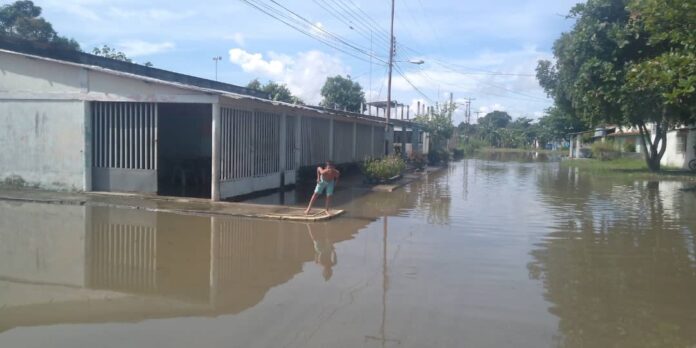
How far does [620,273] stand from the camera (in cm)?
805

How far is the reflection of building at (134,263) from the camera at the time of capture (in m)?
6.08

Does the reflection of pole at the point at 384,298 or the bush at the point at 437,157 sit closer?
the reflection of pole at the point at 384,298

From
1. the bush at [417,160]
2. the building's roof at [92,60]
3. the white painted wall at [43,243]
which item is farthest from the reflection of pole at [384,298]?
the bush at [417,160]

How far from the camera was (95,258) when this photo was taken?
27.1ft

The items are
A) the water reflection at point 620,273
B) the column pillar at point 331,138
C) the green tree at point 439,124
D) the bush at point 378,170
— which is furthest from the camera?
the green tree at point 439,124

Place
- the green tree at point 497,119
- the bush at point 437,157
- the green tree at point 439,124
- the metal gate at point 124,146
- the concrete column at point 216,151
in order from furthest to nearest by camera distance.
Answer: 1. the green tree at point 497,119
2. the green tree at point 439,124
3. the bush at point 437,157
4. the metal gate at point 124,146
5. the concrete column at point 216,151

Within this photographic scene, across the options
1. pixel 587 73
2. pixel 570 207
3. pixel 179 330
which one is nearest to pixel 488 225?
pixel 570 207

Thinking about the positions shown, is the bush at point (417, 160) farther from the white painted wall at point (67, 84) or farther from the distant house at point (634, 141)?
the white painted wall at point (67, 84)

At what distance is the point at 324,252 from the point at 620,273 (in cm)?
453

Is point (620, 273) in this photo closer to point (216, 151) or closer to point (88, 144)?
point (216, 151)

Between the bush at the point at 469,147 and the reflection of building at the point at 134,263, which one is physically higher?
the bush at the point at 469,147

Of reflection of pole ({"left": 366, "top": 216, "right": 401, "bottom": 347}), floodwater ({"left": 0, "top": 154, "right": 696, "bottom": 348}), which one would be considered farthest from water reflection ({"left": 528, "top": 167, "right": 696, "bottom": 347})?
reflection of pole ({"left": 366, "top": 216, "right": 401, "bottom": 347})

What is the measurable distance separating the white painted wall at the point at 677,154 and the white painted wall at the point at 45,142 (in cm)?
3231

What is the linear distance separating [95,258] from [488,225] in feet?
26.5
